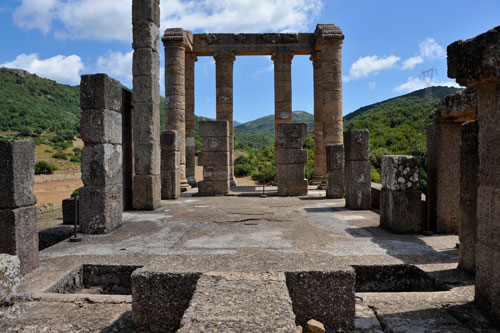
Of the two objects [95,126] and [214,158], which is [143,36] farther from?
[214,158]

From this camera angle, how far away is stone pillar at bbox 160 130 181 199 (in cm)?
1190

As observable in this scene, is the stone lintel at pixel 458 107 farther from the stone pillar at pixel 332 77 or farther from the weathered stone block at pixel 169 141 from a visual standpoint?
the stone pillar at pixel 332 77

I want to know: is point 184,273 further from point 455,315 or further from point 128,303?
point 455,315

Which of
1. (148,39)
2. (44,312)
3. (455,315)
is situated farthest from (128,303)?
(148,39)

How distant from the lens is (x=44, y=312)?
11.5ft

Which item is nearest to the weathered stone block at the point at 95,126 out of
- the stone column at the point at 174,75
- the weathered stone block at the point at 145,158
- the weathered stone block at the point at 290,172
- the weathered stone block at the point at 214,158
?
the weathered stone block at the point at 145,158

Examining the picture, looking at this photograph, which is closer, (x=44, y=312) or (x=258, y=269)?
(x=258, y=269)

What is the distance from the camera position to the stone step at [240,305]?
7.17ft

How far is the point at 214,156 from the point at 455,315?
10.5 m

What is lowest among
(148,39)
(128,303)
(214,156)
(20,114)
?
(128,303)

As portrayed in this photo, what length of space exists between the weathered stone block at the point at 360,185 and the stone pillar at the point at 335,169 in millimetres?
2152

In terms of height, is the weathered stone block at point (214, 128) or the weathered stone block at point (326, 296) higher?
the weathered stone block at point (214, 128)

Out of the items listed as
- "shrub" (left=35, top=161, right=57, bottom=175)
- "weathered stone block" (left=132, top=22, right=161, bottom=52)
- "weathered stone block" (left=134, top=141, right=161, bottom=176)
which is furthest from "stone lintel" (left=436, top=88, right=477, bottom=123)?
"shrub" (left=35, top=161, right=57, bottom=175)

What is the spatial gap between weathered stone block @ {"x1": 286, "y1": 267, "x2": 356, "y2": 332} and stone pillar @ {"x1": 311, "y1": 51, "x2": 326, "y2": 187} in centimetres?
1400
